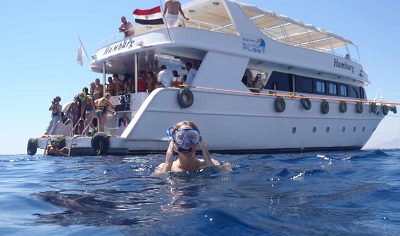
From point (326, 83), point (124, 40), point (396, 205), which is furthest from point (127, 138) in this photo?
point (326, 83)

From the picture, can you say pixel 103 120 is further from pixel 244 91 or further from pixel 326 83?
pixel 326 83

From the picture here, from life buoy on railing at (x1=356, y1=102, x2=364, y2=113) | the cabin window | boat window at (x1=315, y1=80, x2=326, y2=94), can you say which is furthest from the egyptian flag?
life buoy on railing at (x1=356, y1=102, x2=364, y2=113)

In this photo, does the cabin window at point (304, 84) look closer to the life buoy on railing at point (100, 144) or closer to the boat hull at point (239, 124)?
the boat hull at point (239, 124)

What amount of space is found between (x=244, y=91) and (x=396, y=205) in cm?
733

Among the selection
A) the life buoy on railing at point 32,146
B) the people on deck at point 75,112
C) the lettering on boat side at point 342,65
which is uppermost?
the lettering on boat side at point 342,65

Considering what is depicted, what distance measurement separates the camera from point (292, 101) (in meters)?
11.2

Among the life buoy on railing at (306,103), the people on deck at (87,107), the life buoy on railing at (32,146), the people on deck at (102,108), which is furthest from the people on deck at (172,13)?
the life buoy on railing at (32,146)

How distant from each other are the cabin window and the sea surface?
7.89 meters

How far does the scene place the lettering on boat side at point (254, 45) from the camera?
10584 millimetres

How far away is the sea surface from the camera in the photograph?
2375 mm

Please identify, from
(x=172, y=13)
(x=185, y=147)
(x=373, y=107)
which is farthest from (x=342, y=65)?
(x=185, y=147)

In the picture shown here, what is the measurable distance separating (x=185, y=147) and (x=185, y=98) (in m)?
4.60

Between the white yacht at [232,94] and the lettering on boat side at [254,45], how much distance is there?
30mm

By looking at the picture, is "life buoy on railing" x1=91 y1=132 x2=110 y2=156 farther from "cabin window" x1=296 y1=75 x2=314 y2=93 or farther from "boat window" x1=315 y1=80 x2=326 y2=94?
"boat window" x1=315 y1=80 x2=326 y2=94
